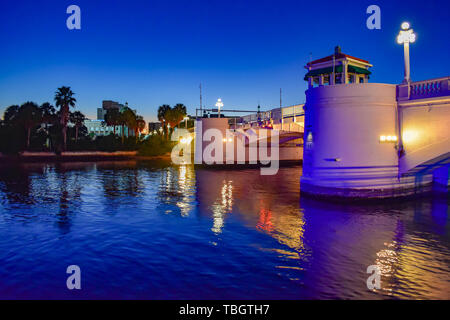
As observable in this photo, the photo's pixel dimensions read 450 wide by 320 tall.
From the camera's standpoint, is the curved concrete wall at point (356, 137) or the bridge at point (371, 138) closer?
the bridge at point (371, 138)

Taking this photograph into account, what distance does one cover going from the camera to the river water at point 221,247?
7895 millimetres

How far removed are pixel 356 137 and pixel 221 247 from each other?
11120 mm

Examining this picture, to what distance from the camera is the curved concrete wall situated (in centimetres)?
1820

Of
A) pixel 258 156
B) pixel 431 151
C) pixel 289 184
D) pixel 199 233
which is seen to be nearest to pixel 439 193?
pixel 431 151

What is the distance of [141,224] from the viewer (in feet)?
47.2

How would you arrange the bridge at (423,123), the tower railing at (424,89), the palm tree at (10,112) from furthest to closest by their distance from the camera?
1. the palm tree at (10,112)
2. the bridge at (423,123)
3. the tower railing at (424,89)

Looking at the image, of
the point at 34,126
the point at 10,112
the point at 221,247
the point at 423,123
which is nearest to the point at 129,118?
the point at 34,126

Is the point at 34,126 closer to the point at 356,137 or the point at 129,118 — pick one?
the point at 129,118

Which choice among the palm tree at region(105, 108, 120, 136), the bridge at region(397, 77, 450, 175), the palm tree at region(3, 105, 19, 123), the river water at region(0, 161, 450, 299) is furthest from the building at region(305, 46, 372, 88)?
the palm tree at region(3, 105, 19, 123)

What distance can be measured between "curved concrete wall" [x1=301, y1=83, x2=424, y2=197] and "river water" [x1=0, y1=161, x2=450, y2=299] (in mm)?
1451

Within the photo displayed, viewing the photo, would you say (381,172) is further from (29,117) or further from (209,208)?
(29,117)

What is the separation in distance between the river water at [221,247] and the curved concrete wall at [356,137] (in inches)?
57.1

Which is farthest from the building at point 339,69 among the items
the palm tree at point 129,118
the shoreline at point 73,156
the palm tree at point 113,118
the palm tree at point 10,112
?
the palm tree at point 10,112

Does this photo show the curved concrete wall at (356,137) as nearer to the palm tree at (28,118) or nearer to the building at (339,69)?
the building at (339,69)
